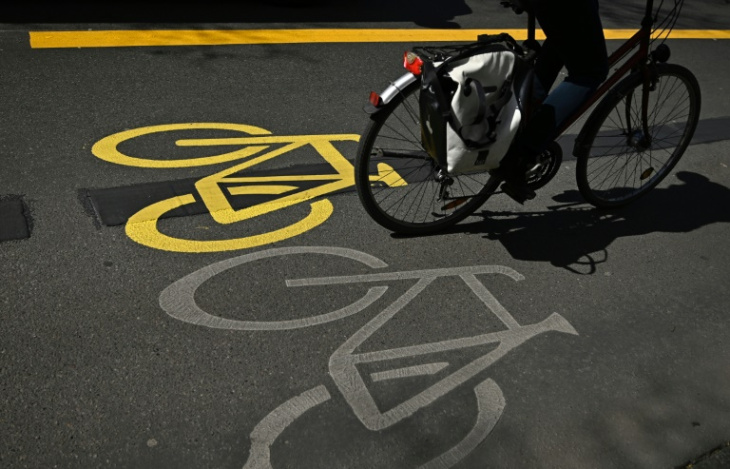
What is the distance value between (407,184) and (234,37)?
3132mm

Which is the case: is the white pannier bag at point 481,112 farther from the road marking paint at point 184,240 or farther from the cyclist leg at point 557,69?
the road marking paint at point 184,240

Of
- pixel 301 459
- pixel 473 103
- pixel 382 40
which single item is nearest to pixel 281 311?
pixel 301 459

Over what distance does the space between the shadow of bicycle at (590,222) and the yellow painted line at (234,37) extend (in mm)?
3289

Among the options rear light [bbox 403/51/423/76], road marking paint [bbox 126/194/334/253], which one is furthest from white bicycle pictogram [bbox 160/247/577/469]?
rear light [bbox 403/51/423/76]

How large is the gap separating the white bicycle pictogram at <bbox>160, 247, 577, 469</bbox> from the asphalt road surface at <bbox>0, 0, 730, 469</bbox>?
1 cm

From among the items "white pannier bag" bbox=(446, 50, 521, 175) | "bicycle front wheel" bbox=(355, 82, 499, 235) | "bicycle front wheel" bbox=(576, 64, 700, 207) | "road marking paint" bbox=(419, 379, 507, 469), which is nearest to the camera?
"road marking paint" bbox=(419, 379, 507, 469)

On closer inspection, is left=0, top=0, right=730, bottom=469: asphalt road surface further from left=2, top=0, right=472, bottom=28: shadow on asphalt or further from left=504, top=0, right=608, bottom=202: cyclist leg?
left=2, top=0, right=472, bottom=28: shadow on asphalt

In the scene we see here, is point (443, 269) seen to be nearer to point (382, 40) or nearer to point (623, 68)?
point (623, 68)

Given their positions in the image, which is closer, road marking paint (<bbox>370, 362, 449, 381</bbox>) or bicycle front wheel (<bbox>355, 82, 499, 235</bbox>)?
road marking paint (<bbox>370, 362, 449, 381</bbox>)

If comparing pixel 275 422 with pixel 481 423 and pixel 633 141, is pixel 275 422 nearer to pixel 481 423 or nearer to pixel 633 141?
pixel 481 423

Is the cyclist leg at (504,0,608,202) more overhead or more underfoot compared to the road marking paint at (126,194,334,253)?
more overhead

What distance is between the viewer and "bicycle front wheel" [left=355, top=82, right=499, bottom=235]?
13.1 ft

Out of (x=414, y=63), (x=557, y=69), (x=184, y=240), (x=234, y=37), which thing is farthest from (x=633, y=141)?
(x=234, y=37)

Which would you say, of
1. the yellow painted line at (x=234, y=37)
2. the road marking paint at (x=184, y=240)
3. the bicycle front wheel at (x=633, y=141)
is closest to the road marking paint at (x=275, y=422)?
the road marking paint at (x=184, y=240)
